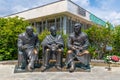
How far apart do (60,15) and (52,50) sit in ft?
56.5

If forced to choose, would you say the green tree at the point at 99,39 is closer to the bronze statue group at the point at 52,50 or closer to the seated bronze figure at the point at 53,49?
the bronze statue group at the point at 52,50

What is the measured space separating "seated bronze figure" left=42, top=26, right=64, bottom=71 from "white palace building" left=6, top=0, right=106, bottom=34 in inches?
604

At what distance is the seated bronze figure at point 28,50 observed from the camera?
33.8 ft

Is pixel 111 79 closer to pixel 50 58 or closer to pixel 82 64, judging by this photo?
pixel 82 64

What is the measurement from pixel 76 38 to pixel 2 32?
1079 centimetres

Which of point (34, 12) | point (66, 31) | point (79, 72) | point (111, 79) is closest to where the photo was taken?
point (111, 79)

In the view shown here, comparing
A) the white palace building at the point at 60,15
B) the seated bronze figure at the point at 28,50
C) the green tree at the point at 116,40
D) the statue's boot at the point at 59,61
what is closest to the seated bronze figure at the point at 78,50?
the statue's boot at the point at 59,61

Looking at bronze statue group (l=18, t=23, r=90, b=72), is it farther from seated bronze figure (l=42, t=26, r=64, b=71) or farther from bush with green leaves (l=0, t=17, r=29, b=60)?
bush with green leaves (l=0, t=17, r=29, b=60)

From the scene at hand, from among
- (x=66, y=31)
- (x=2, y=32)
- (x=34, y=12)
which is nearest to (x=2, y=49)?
(x=2, y=32)

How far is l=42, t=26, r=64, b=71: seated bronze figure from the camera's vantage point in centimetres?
1030

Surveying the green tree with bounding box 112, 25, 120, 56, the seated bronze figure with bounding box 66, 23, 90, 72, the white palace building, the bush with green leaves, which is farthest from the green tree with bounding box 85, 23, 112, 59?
the seated bronze figure with bounding box 66, 23, 90, 72

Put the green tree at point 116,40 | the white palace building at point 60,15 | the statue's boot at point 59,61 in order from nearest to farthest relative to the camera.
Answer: the statue's boot at point 59,61 → the green tree at point 116,40 → the white palace building at point 60,15

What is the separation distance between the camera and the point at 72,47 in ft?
34.6

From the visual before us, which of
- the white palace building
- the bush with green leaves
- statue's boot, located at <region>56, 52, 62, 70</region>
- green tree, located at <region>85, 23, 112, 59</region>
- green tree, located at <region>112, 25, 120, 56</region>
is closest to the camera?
statue's boot, located at <region>56, 52, 62, 70</region>
